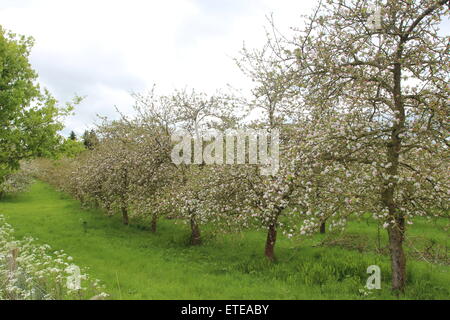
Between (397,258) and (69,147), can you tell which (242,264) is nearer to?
(397,258)

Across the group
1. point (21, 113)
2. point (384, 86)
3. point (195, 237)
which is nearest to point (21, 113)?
point (21, 113)

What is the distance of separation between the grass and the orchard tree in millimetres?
1287

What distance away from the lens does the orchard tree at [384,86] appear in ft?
23.3

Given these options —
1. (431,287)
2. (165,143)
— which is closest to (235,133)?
(165,143)

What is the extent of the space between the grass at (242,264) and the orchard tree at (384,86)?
1287 mm

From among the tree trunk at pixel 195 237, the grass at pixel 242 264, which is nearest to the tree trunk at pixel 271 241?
the grass at pixel 242 264

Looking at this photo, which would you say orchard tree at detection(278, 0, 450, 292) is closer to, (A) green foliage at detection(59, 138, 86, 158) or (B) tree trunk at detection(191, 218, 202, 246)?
(B) tree trunk at detection(191, 218, 202, 246)

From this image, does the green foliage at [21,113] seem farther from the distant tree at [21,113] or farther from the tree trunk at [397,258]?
the tree trunk at [397,258]

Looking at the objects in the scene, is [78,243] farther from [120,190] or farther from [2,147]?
[2,147]

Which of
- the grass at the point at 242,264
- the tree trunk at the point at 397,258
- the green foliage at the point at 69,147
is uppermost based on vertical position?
the green foliage at the point at 69,147

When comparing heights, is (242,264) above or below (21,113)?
below

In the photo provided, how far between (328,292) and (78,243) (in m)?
12.7

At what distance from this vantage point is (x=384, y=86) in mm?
7820

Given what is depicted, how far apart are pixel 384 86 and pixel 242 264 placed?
7.84 metres
